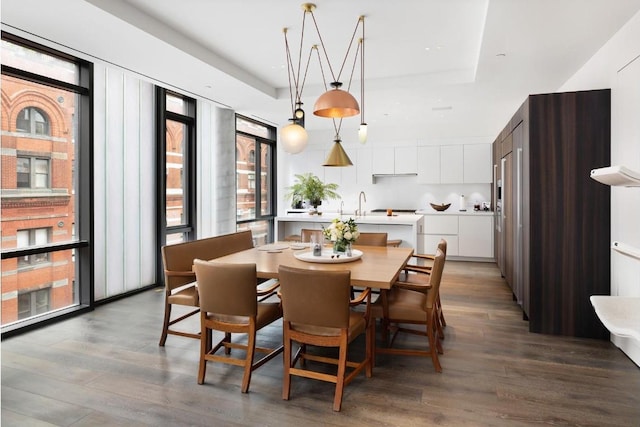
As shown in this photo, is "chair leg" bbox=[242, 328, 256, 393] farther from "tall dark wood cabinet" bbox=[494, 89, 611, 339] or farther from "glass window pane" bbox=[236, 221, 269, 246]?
"glass window pane" bbox=[236, 221, 269, 246]

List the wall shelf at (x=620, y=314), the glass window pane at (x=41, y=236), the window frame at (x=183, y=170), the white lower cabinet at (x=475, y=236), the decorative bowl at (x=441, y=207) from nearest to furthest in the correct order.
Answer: the wall shelf at (x=620, y=314) → the glass window pane at (x=41, y=236) → the window frame at (x=183, y=170) → the white lower cabinet at (x=475, y=236) → the decorative bowl at (x=441, y=207)

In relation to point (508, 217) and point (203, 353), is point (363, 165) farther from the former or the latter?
point (203, 353)

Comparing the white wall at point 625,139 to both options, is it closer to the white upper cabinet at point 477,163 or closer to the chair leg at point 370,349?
the chair leg at point 370,349

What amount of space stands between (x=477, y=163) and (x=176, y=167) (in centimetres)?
521

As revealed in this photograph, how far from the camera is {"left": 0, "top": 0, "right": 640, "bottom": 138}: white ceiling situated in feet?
9.98

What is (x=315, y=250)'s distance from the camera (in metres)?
3.44

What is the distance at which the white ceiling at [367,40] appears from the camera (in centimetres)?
304

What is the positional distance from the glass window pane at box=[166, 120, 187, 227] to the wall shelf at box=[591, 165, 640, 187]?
4.99 m

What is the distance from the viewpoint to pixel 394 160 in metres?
8.06

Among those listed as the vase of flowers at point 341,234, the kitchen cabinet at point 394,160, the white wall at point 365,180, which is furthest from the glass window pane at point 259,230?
the vase of flowers at point 341,234

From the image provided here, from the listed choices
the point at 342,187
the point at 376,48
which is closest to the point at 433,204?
the point at 342,187

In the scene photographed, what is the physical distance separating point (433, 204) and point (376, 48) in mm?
4395

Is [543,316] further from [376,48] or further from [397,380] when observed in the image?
[376,48]

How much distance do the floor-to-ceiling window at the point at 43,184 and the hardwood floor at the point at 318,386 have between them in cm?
61
